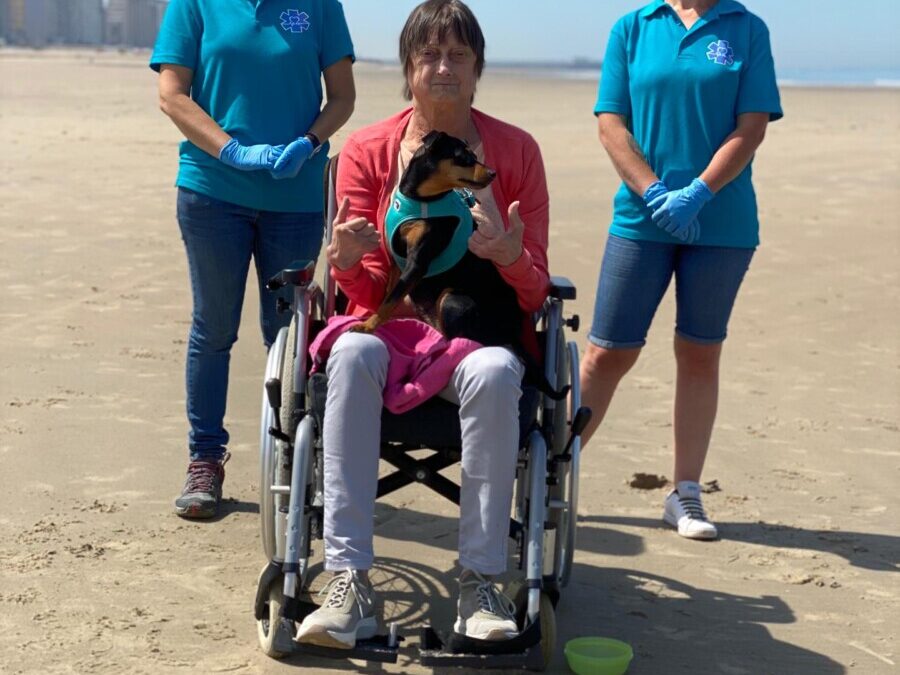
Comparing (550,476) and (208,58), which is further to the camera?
(208,58)

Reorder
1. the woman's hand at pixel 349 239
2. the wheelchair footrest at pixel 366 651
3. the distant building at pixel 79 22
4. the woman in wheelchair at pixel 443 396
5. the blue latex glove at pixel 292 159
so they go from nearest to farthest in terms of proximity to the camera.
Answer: the wheelchair footrest at pixel 366 651
the woman in wheelchair at pixel 443 396
the woman's hand at pixel 349 239
the blue latex glove at pixel 292 159
the distant building at pixel 79 22

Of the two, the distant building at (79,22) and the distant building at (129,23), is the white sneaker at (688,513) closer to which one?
the distant building at (79,22)

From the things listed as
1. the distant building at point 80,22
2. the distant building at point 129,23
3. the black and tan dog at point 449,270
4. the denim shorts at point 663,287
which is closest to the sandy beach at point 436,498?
the denim shorts at point 663,287

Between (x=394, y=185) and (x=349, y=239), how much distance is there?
29 cm

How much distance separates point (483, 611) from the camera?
3.08 metres

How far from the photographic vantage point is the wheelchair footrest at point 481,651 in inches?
116

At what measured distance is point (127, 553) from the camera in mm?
3891

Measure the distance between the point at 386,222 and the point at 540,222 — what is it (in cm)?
41

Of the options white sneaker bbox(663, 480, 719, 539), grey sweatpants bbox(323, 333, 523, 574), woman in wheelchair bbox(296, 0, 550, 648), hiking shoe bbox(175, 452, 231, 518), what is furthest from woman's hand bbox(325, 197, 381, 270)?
→ white sneaker bbox(663, 480, 719, 539)

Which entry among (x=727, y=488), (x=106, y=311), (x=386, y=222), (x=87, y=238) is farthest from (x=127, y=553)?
(x=87, y=238)

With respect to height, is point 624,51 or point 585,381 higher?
point 624,51

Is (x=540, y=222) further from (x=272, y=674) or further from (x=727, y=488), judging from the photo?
(x=727, y=488)

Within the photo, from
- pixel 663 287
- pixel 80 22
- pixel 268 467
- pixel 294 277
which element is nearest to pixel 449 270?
pixel 294 277

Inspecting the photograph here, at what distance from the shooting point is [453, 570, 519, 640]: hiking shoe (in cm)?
301
